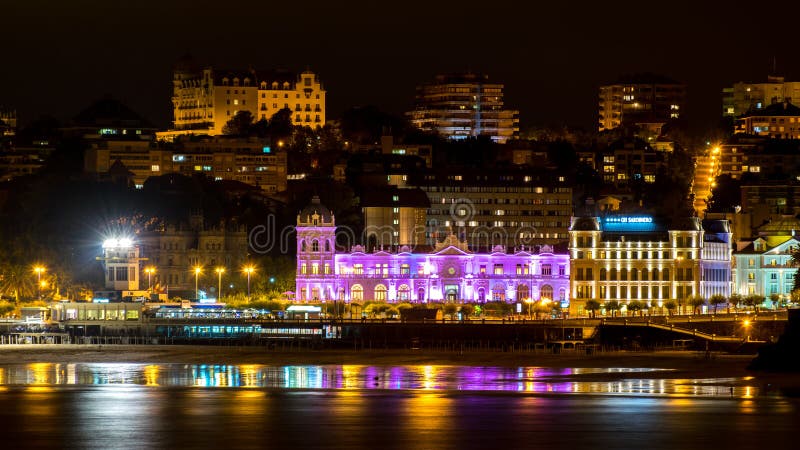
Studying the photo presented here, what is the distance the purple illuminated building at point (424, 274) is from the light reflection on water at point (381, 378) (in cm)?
5762

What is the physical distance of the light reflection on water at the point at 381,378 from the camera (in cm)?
8469

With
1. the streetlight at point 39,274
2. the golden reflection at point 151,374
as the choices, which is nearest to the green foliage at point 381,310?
the streetlight at point 39,274

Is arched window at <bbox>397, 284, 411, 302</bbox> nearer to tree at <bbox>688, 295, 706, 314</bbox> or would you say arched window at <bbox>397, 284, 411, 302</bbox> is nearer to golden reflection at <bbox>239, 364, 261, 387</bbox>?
tree at <bbox>688, 295, 706, 314</bbox>

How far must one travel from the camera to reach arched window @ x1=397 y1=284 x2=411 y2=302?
161625mm

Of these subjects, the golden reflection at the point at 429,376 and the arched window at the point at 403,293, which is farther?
the arched window at the point at 403,293

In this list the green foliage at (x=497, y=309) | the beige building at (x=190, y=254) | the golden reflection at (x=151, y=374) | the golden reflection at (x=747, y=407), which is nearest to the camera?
the golden reflection at (x=747, y=407)

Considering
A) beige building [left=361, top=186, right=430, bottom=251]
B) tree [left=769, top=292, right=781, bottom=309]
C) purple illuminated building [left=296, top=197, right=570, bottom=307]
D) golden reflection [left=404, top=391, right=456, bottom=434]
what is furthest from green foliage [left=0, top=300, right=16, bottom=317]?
golden reflection [left=404, top=391, right=456, bottom=434]

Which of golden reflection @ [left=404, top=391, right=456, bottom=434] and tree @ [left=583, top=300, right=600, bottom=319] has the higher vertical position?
tree @ [left=583, top=300, right=600, bottom=319]

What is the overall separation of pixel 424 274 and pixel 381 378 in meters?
70.5

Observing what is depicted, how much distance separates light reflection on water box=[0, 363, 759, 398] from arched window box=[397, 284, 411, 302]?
58.0m

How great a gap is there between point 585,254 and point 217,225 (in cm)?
4056

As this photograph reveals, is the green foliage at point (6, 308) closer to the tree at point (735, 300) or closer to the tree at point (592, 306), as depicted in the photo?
the tree at point (592, 306)

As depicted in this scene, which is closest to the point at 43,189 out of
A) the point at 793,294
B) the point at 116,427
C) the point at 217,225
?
the point at 217,225

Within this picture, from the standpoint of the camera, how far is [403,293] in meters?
162
